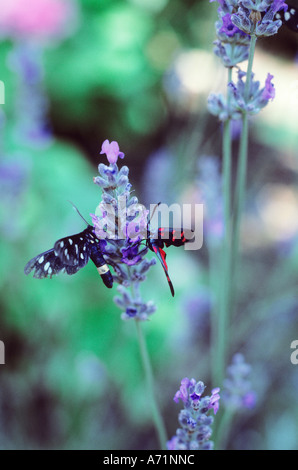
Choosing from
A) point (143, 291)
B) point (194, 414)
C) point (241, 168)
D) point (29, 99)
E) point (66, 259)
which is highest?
point (29, 99)

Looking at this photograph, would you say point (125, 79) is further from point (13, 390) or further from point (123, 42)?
point (13, 390)

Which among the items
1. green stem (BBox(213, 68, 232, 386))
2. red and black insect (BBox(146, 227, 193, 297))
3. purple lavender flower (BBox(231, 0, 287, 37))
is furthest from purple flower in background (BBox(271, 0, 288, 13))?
red and black insect (BBox(146, 227, 193, 297))

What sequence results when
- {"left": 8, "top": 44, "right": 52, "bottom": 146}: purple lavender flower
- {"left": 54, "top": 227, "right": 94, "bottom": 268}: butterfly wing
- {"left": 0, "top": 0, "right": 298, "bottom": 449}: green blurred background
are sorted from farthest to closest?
1. {"left": 8, "top": 44, "right": 52, "bottom": 146}: purple lavender flower
2. {"left": 0, "top": 0, "right": 298, "bottom": 449}: green blurred background
3. {"left": 54, "top": 227, "right": 94, "bottom": 268}: butterfly wing

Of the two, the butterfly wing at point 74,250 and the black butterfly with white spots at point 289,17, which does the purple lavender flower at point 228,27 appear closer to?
the black butterfly with white spots at point 289,17

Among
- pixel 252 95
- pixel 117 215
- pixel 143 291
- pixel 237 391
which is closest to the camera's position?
pixel 117 215

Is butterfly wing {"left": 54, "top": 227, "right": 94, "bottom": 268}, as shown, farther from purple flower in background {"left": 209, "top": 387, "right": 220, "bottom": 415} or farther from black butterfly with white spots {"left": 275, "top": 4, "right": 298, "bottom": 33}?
black butterfly with white spots {"left": 275, "top": 4, "right": 298, "bottom": 33}

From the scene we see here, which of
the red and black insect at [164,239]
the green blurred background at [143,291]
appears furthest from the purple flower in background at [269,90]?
the green blurred background at [143,291]

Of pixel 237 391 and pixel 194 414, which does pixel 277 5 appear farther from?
pixel 237 391

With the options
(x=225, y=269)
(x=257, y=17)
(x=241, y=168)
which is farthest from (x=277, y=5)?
(x=225, y=269)
